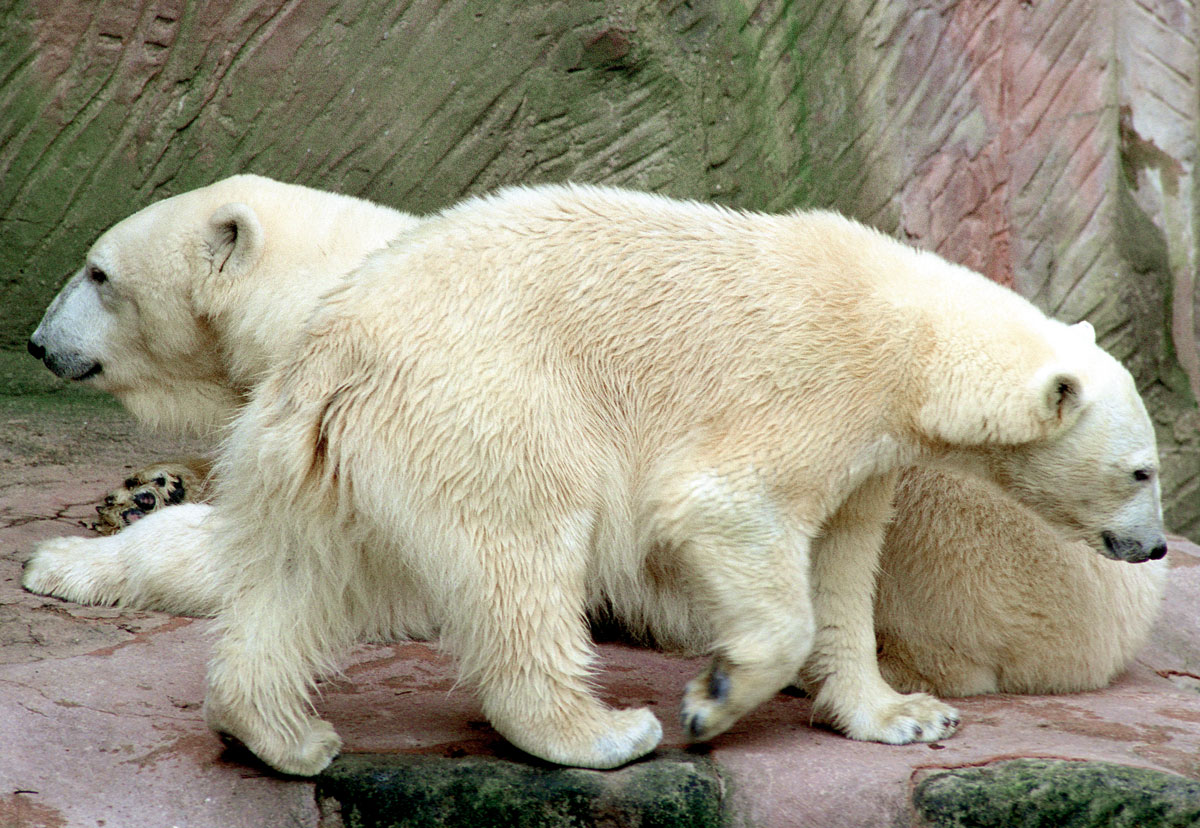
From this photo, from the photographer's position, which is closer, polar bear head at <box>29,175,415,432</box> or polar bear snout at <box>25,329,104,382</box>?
polar bear head at <box>29,175,415,432</box>

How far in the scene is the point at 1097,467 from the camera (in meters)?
3.10

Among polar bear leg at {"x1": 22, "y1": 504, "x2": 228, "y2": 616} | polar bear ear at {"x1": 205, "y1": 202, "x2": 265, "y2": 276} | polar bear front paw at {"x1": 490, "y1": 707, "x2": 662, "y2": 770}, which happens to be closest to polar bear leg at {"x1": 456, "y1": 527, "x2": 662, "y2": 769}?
polar bear front paw at {"x1": 490, "y1": 707, "x2": 662, "y2": 770}

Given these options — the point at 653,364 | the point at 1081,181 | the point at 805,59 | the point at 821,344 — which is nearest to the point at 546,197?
the point at 653,364

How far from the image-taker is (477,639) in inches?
107

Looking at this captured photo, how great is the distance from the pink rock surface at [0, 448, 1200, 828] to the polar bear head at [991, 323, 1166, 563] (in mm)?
506

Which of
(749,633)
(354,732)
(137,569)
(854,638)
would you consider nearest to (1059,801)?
(854,638)

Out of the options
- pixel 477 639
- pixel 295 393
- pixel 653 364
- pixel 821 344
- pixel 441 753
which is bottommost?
pixel 441 753

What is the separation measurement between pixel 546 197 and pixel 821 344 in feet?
2.50

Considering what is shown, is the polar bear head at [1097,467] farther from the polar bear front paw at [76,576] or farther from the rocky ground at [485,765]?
the polar bear front paw at [76,576]

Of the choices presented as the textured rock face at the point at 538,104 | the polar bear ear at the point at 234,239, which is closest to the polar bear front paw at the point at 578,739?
the polar bear ear at the point at 234,239

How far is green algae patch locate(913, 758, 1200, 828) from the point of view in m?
2.72

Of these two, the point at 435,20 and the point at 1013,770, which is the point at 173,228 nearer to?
the point at 435,20

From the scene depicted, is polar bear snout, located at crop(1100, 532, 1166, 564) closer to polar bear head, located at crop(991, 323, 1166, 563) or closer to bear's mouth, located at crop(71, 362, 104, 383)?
polar bear head, located at crop(991, 323, 1166, 563)

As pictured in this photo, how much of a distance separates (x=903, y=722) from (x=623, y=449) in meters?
0.95
